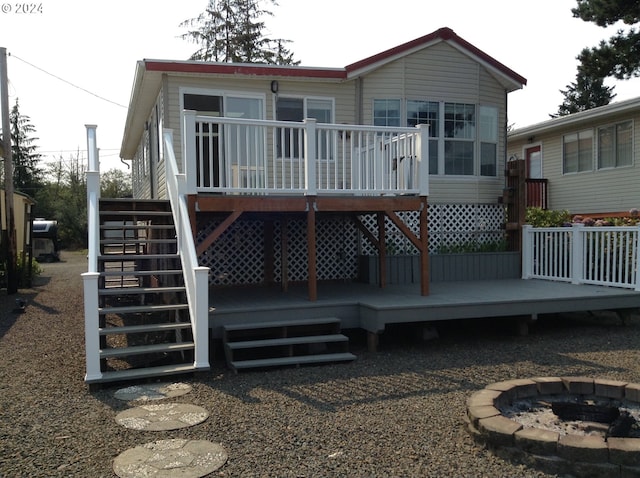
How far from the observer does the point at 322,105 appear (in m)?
9.80

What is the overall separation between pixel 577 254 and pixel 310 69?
17.4ft

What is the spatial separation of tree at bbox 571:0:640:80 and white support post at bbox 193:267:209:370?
13372 mm

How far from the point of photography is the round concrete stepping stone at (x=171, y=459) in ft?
11.2

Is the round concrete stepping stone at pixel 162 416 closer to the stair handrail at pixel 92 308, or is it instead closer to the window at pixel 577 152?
the stair handrail at pixel 92 308

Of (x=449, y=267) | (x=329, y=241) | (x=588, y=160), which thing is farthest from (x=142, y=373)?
(x=588, y=160)

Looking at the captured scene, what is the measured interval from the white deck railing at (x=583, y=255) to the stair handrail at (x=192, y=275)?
6112mm

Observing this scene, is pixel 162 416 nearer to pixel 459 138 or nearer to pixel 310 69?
pixel 310 69

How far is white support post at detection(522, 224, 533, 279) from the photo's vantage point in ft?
32.9

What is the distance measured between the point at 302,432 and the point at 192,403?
1194 mm

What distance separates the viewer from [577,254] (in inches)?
353

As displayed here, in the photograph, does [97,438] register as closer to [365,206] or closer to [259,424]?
[259,424]

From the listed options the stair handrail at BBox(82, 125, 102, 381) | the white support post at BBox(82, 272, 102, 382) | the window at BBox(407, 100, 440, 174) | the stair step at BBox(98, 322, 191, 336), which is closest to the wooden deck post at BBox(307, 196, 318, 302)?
the stair step at BBox(98, 322, 191, 336)

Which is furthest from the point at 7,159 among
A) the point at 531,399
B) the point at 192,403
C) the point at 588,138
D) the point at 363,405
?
the point at 588,138

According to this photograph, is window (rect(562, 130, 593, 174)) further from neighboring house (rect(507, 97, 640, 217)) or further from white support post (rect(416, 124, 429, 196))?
white support post (rect(416, 124, 429, 196))
